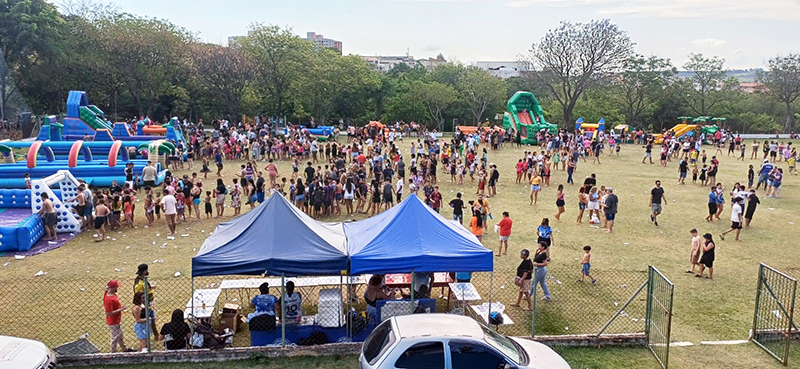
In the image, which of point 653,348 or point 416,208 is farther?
point 416,208

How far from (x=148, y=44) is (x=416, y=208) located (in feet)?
118

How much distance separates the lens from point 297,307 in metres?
8.93

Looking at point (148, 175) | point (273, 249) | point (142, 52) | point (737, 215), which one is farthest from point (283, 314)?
point (142, 52)

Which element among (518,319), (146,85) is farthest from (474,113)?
(518,319)

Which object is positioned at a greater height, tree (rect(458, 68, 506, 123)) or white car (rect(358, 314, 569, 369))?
tree (rect(458, 68, 506, 123))

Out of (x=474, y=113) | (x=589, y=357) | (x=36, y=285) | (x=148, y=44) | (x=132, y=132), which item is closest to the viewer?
(x=589, y=357)

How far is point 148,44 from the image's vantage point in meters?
39.3

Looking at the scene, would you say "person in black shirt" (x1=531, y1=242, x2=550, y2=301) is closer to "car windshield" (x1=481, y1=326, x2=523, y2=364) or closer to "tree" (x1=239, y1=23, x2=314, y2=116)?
"car windshield" (x1=481, y1=326, x2=523, y2=364)

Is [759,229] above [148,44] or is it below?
below

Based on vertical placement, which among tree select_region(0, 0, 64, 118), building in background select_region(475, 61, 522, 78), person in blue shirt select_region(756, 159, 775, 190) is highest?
building in background select_region(475, 61, 522, 78)

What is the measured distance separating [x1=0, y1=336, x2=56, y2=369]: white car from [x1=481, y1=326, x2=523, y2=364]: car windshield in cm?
541

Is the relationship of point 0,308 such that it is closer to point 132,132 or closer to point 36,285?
point 36,285

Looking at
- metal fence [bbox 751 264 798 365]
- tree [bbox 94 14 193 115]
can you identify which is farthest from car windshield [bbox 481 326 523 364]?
tree [bbox 94 14 193 115]

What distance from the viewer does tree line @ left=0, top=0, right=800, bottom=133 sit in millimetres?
39219
